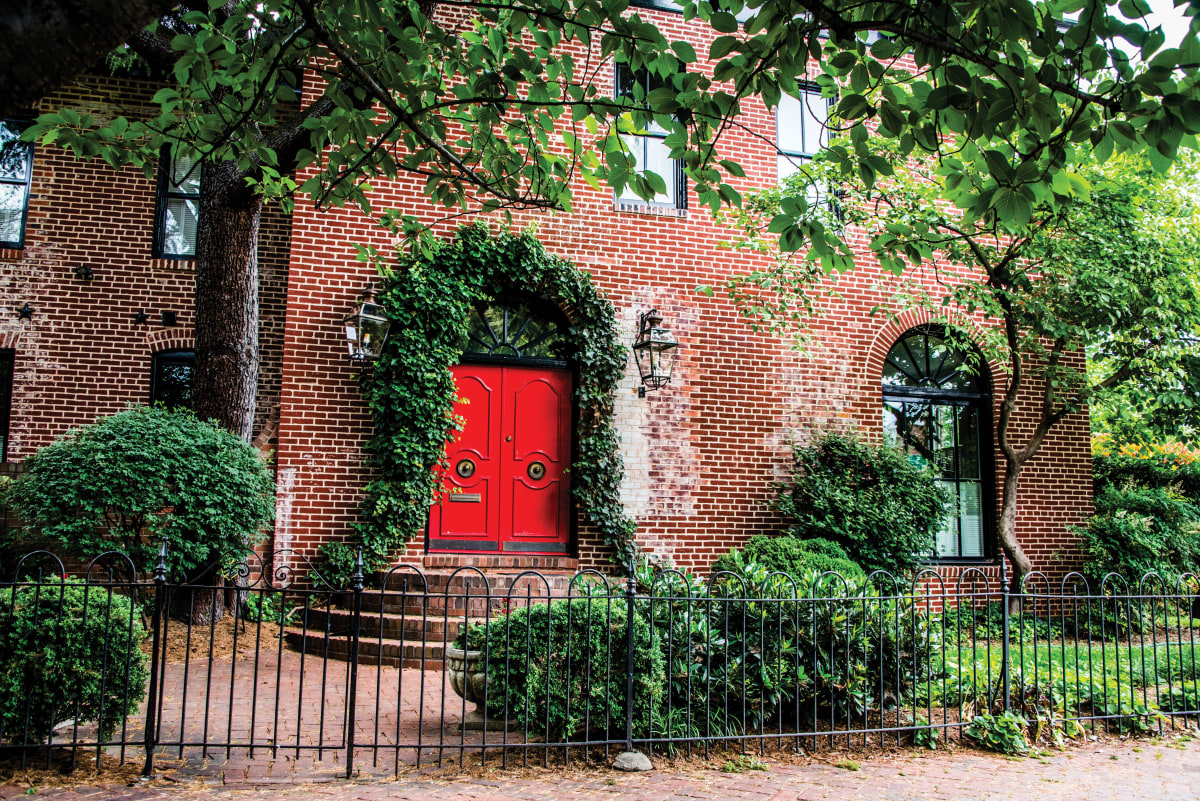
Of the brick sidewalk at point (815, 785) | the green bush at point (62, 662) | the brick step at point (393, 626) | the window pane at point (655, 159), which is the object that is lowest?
the brick sidewalk at point (815, 785)

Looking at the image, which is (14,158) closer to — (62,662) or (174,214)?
(174,214)

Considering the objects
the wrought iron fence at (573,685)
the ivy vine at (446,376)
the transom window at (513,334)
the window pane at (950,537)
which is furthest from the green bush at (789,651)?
the window pane at (950,537)

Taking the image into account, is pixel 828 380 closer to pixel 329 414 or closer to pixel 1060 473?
pixel 1060 473

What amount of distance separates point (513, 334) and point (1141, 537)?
7.81m

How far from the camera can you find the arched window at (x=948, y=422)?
1079 centimetres

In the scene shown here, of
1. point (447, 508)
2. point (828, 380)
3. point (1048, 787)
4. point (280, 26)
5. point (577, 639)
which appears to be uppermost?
point (280, 26)

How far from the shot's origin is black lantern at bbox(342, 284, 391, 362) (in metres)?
8.76

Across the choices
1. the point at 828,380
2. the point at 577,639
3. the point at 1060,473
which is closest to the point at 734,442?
the point at 828,380

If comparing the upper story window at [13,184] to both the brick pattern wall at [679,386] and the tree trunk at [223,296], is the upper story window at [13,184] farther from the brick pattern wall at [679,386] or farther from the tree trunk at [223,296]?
the brick pattern wall at [679,386]

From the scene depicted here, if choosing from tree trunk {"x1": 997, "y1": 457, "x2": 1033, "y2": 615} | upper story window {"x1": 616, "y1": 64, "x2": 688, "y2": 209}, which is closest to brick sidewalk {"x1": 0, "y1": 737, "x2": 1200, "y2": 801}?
tree trunk {"x1": 997, "y1": 457, "x2": 1033, "y2": 615}

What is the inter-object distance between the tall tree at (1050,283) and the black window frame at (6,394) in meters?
7.84

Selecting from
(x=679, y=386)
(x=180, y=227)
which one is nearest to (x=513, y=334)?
(x=679, y=386)

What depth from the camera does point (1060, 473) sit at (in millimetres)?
11016

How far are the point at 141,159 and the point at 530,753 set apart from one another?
4.31 m
